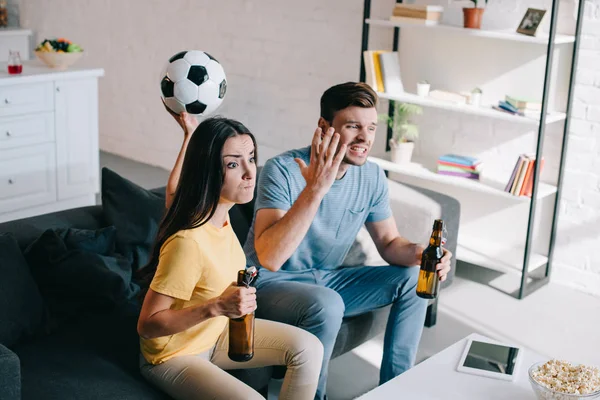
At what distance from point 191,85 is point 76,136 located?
2.04 metres

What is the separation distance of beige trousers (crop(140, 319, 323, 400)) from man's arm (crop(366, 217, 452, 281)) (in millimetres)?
502

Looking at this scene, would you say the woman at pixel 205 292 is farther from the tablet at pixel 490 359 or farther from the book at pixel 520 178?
the book at pixel 520 178

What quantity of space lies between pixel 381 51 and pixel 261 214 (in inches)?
73.8

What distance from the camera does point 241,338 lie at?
6.29 ft

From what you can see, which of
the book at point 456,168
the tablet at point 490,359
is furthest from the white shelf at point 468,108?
the tablet at point 490,359

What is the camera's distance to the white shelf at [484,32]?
11.3 feet

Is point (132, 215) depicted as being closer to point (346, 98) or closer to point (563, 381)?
point (346, 98)

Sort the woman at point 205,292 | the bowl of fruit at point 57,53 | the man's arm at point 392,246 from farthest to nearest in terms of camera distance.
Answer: the bowl of fruit at point 57,53, the man's arm at point 392,246, the woman at point 205,292

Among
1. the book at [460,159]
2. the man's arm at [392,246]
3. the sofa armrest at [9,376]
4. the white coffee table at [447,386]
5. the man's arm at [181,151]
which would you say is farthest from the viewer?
the book at [460,159]

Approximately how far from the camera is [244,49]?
16.0 feet

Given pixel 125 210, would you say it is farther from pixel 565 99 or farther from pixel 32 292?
pixel 565 99

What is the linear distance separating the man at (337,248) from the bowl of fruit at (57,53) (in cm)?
221

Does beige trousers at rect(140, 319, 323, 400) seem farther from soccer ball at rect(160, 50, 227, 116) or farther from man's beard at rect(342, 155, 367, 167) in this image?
soccer ball at rect(160, 50, 227, 116)

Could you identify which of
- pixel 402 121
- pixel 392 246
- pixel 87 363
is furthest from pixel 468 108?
pixel 87 363
